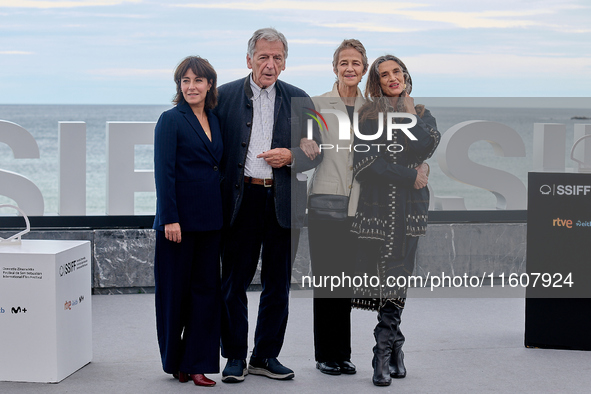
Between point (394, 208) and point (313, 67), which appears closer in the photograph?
point (394, 208)

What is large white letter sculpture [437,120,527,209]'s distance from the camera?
5.00m

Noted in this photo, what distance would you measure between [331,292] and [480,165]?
2495 mm

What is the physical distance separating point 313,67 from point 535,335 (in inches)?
116

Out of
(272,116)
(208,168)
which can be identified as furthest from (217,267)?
(272,116)

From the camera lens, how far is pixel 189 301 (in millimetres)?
3008

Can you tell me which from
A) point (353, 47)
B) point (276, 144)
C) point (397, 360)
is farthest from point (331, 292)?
point (353, 47)

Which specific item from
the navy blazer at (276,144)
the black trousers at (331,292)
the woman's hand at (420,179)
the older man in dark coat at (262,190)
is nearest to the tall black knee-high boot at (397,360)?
the black trousers at (331,292)

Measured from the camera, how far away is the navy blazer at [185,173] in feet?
9.34

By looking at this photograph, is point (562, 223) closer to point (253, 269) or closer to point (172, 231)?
point (253, 269)

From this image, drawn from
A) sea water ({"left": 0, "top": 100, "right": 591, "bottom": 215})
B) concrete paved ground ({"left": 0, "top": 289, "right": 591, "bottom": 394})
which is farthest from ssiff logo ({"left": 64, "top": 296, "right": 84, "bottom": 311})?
sea water ({"left": 0, "top": 100, "right": 591, "bottom": 215})

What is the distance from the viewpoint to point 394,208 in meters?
3.02

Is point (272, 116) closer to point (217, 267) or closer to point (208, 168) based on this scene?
point (208, 168)

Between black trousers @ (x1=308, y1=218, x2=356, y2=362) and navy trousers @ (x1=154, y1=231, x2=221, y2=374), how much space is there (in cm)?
47

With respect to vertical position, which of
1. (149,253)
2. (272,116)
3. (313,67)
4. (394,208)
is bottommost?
(149,253)
